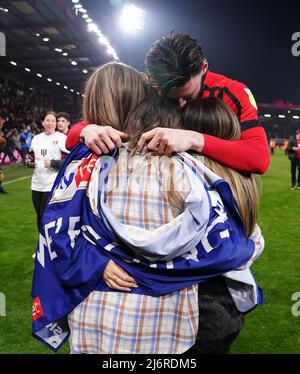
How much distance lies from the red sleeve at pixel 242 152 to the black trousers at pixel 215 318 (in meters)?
0.41

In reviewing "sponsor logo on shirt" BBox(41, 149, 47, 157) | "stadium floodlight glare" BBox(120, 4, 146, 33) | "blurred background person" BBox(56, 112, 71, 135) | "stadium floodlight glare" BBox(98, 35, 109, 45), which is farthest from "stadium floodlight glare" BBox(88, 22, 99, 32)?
"sponsor logo on shirt" BBox(41, 149, 47, 157)

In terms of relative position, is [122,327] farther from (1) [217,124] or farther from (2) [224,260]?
(1) [217,124]

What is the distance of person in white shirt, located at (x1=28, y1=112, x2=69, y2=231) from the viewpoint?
4.71m

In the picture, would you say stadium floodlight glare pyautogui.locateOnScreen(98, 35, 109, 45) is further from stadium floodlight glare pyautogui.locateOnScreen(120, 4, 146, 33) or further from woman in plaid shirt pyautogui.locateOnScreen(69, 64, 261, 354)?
woman in plaid shirt pyautogui.locateOnScreen(69, 64, 261, 354)

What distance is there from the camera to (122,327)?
1.31 meters

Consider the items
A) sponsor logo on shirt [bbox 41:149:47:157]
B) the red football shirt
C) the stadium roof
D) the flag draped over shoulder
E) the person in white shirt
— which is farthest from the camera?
the stadium roof

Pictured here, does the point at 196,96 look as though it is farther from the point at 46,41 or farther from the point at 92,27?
the point at 46,41

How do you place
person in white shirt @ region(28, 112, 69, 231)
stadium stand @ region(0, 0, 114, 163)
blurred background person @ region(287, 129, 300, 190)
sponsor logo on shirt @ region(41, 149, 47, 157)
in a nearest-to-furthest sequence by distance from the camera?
person in white shirt @ region(28, 112, 69, 231) → sponsor logo on shirt @ region(41, 149, 47, 157) → blurred background person @ region(287, 129, 300, 190) → stadium stand @ region(0, 0, 114, 163)

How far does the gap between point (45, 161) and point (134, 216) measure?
3749 millimetres

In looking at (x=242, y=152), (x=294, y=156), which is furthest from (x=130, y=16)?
(x=242, y=152)

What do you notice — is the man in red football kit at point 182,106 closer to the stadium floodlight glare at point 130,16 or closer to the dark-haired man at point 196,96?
the dark-haired man at point 196,96

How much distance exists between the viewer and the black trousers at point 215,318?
4.51 ft

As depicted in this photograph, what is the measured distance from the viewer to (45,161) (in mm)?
Result: 4801

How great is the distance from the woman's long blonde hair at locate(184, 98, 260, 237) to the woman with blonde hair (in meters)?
0.07
